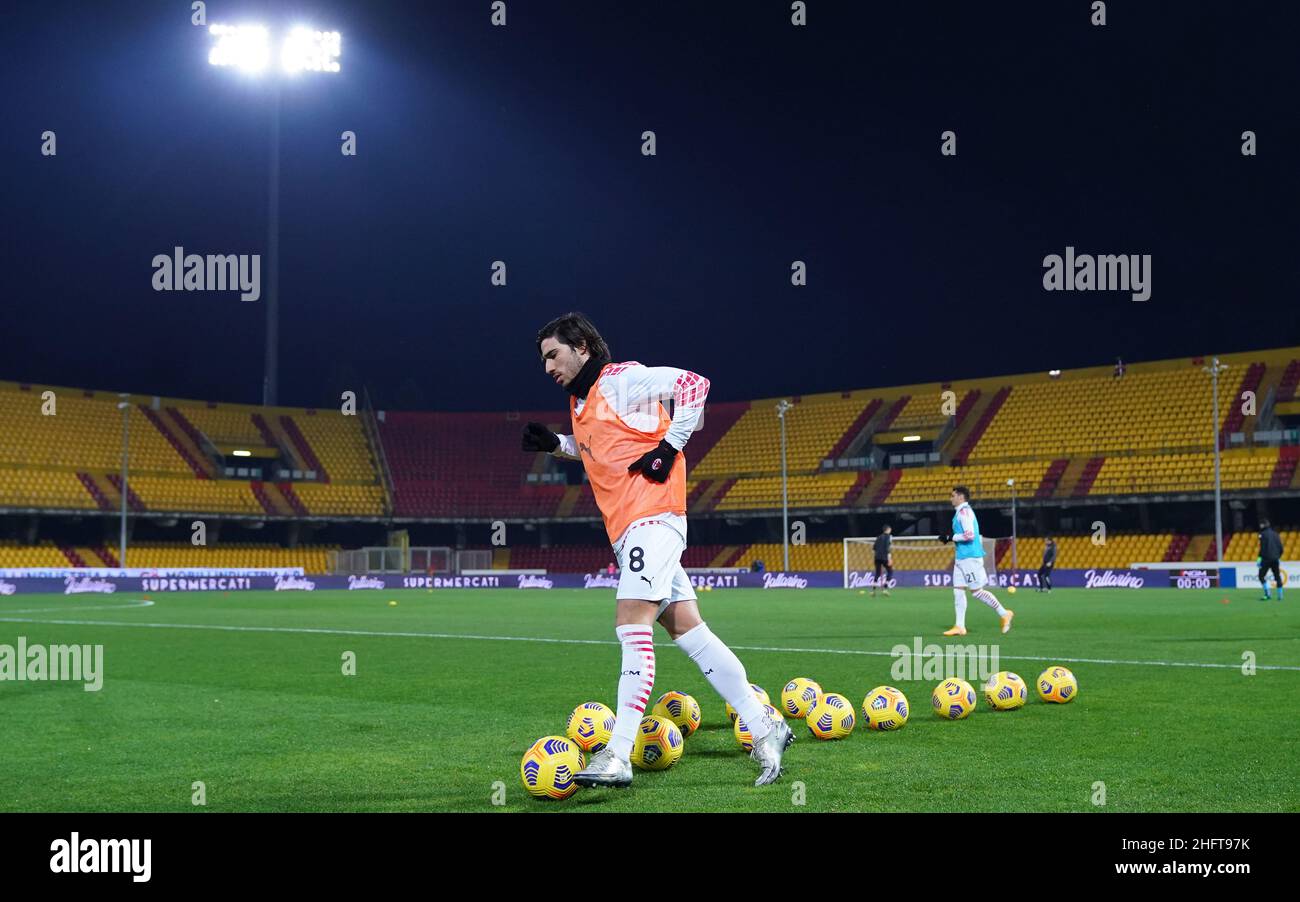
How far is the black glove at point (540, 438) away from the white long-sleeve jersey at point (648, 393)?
0.93 feet

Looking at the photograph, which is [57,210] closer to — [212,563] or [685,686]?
[212,563]

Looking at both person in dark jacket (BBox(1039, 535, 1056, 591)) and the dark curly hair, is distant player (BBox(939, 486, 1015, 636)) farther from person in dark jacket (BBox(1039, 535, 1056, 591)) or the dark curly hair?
person in dark jacket (BBox(1039, 535, 1056, 591))

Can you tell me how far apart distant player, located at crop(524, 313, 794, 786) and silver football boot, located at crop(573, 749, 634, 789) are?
0.04ft

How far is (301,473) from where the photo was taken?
64.0m

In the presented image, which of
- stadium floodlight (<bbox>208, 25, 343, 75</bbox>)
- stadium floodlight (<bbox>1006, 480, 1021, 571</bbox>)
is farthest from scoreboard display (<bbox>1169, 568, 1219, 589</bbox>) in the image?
stadium floodlight (<bbox>208, 25, 343, 75</bbox>)

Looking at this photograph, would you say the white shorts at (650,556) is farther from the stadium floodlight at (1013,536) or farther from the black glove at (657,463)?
the stadium floodlight at (1013,536)

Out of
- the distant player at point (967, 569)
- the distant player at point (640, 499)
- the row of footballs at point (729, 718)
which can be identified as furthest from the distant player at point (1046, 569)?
the distant player at point (640, 499)

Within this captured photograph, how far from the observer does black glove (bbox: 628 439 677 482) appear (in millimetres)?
5934

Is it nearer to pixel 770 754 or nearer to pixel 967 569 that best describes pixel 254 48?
pixel 967 569

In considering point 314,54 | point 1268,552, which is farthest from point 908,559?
point 314,54
